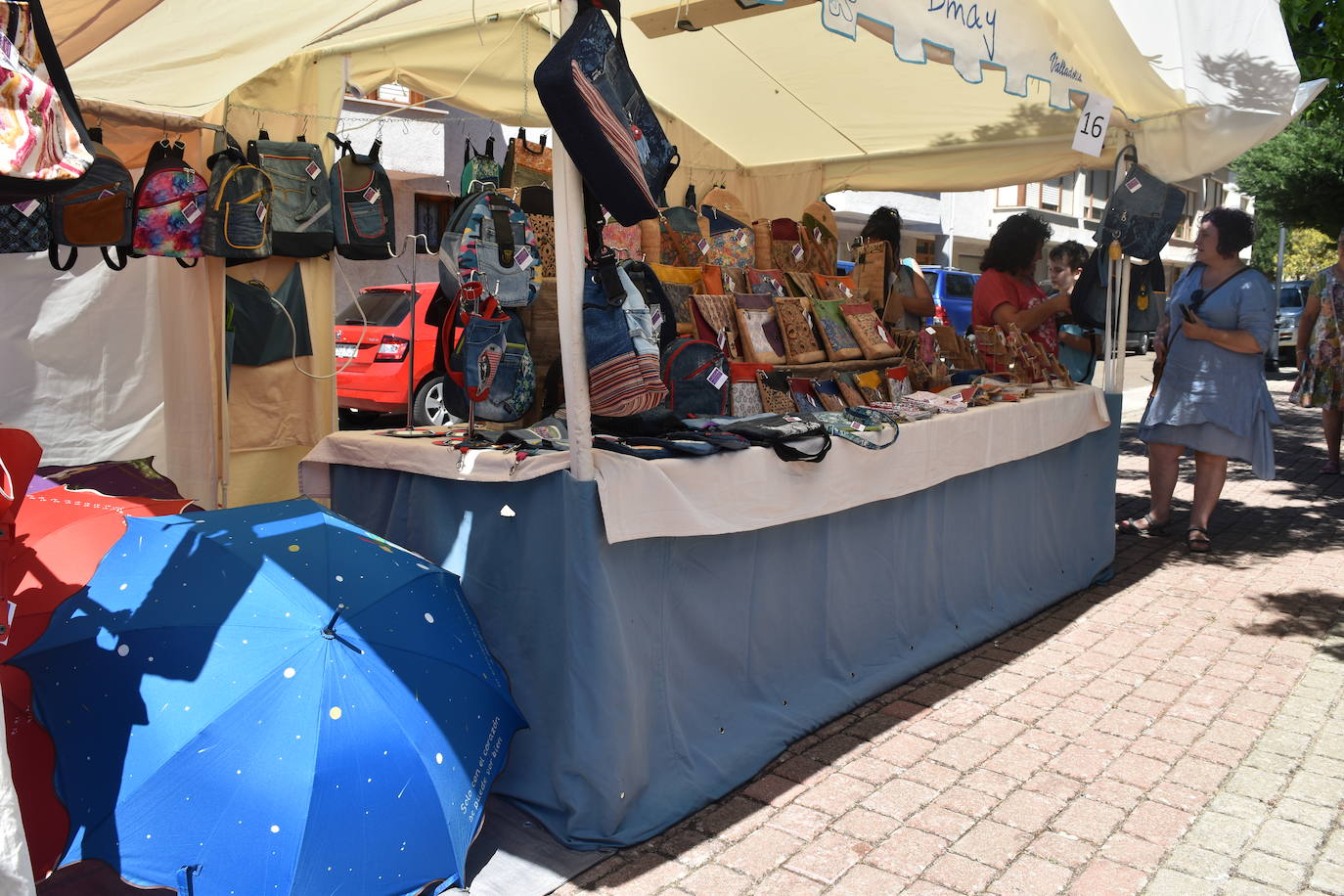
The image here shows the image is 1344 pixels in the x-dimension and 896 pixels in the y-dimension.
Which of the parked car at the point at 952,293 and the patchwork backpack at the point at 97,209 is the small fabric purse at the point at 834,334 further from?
the parked car at the point at 952,293

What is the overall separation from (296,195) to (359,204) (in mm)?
295

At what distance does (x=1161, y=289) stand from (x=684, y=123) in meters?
3.19

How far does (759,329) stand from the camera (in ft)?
14.8

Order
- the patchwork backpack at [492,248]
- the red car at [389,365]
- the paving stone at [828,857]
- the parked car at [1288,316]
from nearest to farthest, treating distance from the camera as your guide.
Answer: the paving stone at [828,857] < the patchwork backpack at [492,248] < the red car at [389,365] < the parked car at [1288,316]

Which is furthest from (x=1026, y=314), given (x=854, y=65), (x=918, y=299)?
(x=854, y=65)

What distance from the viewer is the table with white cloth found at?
2914 millimetres

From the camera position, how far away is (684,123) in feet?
23.0

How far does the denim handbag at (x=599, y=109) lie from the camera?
266 centimetres

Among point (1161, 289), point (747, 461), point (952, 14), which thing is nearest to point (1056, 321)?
point (1161, 289)

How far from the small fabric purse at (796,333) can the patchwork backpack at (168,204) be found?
8.41 ft

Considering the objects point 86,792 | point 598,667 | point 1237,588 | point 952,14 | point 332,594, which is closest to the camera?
point 86,792

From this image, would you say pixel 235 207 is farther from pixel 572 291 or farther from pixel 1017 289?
pixel 1017 289

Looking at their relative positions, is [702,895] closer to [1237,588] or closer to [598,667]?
[598,667]

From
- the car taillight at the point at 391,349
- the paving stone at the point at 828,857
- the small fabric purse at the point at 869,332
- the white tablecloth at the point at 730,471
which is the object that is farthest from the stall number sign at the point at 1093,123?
the car taillight at the point at 391,349
